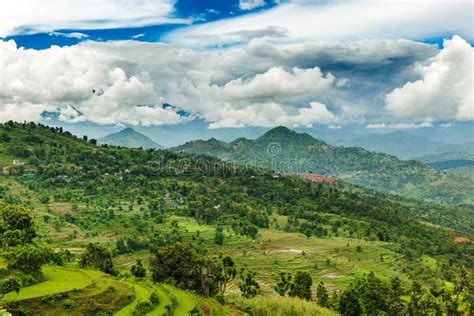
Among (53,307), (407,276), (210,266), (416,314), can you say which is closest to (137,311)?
(53,307)

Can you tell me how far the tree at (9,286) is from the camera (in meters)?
34.4

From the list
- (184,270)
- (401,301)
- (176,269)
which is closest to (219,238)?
(176,269)

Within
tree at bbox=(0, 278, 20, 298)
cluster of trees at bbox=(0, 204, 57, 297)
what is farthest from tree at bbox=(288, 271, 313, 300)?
tree at bbox=(0, 278, 20, 298)

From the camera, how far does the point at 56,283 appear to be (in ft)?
137

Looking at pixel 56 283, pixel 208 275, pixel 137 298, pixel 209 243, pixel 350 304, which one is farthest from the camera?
pixel 209 243

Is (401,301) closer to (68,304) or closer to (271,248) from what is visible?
(68,304)

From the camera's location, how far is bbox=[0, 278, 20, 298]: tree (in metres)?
34.4

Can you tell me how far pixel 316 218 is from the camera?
190250 millimetres

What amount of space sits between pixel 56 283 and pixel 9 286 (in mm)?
7085

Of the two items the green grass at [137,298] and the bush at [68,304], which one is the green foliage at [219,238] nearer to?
the green grass at [137,298]

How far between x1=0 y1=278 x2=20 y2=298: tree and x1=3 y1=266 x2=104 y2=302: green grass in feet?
2.87

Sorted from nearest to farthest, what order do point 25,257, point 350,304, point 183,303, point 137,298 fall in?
point 25,257
point 137,298
point 183,303
point 350,304

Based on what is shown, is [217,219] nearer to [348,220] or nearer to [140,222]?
[140,222]

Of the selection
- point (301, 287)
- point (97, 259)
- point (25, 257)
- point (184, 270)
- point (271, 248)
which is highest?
point (25, 257)
